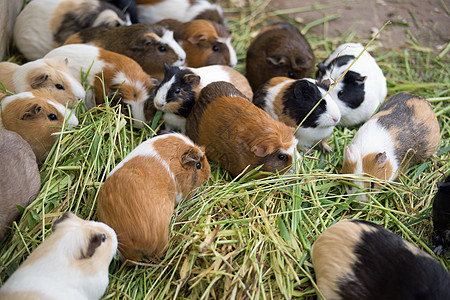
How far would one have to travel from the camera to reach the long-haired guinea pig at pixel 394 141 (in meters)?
2.83

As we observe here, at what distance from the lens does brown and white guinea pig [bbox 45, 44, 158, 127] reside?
3.17 metres

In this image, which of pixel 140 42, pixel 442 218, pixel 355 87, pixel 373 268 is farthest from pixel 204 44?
pixel 373 268

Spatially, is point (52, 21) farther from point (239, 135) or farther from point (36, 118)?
point (239, 135)

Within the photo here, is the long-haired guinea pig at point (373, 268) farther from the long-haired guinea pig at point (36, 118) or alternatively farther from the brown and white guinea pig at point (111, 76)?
the long-haired guinea pig at point (36, 118)

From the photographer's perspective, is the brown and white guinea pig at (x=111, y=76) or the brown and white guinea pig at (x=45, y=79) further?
the brown and white guinea pig at (x=111, y=76)

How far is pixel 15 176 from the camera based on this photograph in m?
2.39

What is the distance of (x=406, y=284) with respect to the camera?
6.37 feet

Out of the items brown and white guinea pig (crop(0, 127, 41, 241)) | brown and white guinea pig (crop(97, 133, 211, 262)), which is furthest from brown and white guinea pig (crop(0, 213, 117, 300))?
brown and white guinea pig (crop(0, 127, 41, 241))

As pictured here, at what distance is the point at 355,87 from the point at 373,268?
180 cm

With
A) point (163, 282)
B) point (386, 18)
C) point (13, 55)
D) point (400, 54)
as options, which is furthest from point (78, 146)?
point (386, 18)

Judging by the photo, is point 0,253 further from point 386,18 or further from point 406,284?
point 386,18

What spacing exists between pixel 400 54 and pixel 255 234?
3024mm

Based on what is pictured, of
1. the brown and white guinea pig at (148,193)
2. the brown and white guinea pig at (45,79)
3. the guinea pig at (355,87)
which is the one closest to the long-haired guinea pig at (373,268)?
the brown and white guinea pig at (148,193)

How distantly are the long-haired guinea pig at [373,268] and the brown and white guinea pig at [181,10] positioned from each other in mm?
2854
